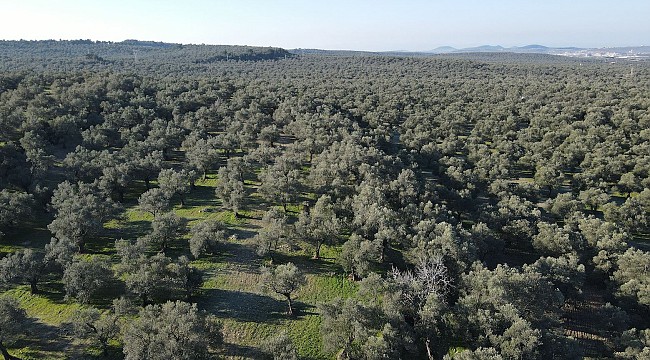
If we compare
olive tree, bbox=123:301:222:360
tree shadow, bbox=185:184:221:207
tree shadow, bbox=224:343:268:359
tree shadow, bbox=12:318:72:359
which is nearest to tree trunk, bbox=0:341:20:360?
tree shadow, bbox=12:318:72:359

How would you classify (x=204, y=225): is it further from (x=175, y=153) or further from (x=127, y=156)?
(x=175, y=153)

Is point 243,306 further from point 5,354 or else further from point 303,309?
point 5,354

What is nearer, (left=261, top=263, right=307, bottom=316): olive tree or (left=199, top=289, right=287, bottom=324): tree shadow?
(left=261, top=263, right=307, bottom=316): olive tree

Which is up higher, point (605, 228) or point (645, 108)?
point (645, 108)

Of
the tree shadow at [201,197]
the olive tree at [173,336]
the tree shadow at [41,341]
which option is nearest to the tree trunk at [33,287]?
the tree shadow at [41,341]

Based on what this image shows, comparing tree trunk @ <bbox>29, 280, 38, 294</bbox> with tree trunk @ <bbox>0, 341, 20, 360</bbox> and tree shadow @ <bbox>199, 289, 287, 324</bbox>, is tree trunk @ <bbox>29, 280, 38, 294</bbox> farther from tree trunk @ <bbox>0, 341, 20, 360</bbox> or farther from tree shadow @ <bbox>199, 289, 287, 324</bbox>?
tree shadow @ <bbox>199, 289, 287, 324</bbox>

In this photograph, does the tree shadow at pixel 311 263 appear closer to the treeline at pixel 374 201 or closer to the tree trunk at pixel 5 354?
the treeline at pixel 374 201

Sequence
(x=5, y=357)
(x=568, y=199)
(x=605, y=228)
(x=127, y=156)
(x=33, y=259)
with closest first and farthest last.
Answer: (x=5, y=357), (x=33, y=259), (x=605, y=228), (x=568, y=199), (x=127, y=156)

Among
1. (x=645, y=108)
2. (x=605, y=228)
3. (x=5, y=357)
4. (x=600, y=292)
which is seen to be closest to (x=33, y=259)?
(x=5, y=357)
